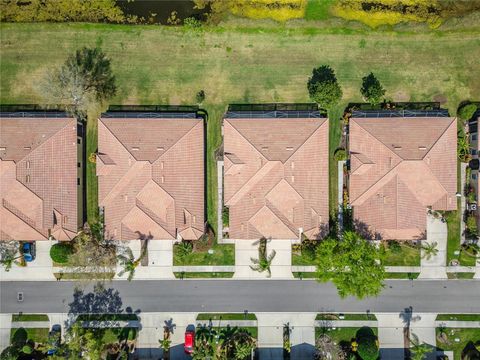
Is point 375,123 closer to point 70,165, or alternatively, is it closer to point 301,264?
point 301,264

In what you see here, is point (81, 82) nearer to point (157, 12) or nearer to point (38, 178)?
point (38, 178)

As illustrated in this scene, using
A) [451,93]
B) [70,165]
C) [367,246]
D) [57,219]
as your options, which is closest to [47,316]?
[57,219]

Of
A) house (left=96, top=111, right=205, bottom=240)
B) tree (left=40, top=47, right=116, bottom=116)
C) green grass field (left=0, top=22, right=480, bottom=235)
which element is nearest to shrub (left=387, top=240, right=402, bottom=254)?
green grass field (left=0, top=22, right=480, bottom=235)

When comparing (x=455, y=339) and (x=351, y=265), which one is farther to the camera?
(x=455, y=339)

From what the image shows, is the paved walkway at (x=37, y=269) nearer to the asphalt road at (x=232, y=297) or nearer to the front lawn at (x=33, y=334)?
the asphalt road at (x=232, y=297)

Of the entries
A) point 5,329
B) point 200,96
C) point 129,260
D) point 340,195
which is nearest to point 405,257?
point 340,195
